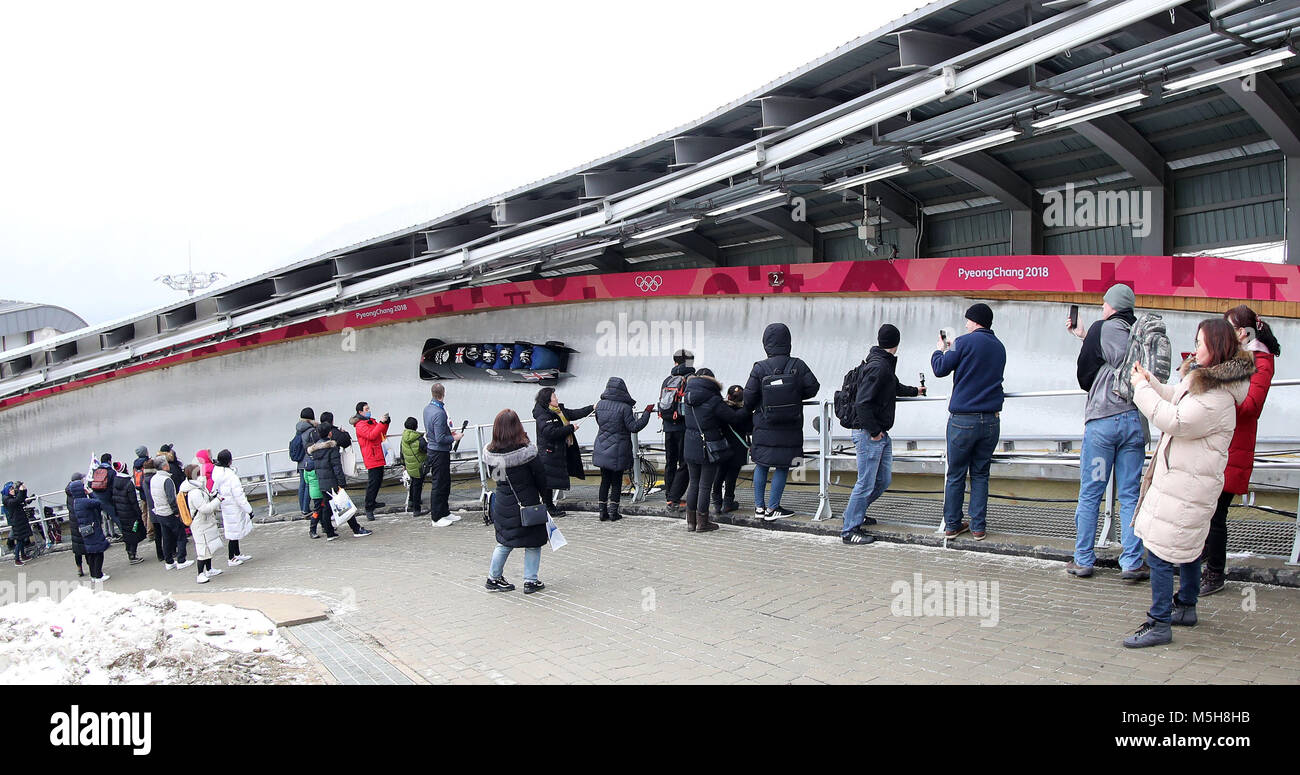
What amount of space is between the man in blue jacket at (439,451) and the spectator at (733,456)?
355 centimetres

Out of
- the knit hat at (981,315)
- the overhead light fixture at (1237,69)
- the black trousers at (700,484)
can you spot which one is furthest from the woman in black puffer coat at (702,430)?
the overhead light fixture at (1237,69)

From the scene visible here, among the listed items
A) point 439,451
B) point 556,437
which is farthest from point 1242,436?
point 439,451

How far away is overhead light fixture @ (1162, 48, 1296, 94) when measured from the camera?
6.27m

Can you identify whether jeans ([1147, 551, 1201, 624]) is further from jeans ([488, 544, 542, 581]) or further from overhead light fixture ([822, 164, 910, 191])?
overhead light fixture ([822, 164, 910, 191])

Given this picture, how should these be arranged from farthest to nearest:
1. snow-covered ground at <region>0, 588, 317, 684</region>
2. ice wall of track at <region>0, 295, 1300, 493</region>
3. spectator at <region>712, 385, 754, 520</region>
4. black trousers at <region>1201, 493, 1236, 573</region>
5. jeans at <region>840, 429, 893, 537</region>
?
ice wall of track at <region>0, 295, 1300, 493</region>, spectator at <region>712, 385, 754, 520</region>, jeans at <region>840, 429, 893, 537</region>, black trousers at <region>1201, 493, 1236, 573</region>, snow-covered ground at <region>0, 588, 317, 684</region>

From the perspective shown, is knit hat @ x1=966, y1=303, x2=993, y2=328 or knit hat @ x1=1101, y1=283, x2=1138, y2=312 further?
knit hat @ x1=966, y1=303, x2=993, y2=328

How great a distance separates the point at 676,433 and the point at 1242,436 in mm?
5313

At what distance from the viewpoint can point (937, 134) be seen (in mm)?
8898

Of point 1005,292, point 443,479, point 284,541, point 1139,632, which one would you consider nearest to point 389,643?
point 1139,632

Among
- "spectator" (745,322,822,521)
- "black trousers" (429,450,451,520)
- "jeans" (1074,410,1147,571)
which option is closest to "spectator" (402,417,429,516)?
"black trousers" (429,450,451,520)

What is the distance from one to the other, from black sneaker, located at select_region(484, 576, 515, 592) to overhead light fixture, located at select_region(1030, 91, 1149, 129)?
643 cm

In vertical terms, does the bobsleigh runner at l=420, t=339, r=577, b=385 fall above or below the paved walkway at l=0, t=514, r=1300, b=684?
above

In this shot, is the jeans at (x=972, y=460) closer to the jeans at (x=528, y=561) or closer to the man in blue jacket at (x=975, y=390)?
the man in blue jacket at (x=975, y=390)

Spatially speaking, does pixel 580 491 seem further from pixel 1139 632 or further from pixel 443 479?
pixel 1139 632
